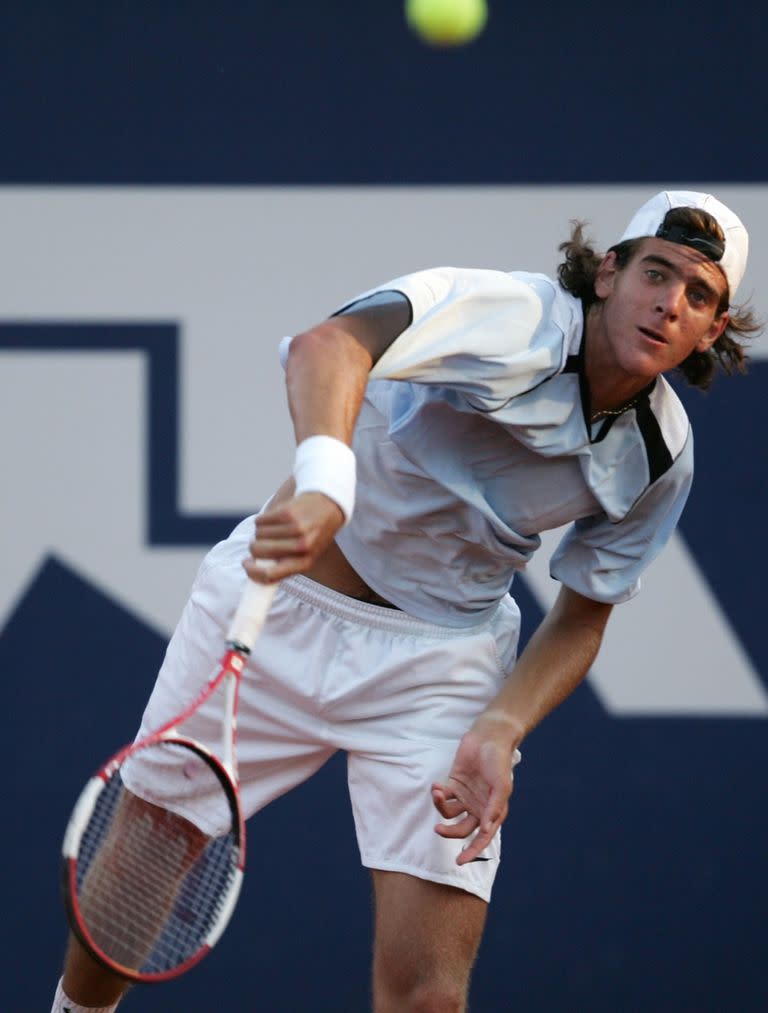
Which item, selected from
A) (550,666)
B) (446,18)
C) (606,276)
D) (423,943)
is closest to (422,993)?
(423,943)

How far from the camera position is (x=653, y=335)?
2477 millimetres

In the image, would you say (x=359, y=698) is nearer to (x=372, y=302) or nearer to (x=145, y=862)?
(x=145, y=862)

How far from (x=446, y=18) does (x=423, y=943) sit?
196 centimetres

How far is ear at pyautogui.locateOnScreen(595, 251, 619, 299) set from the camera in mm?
2578

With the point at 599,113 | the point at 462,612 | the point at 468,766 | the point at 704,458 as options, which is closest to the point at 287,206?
the point at 599,113

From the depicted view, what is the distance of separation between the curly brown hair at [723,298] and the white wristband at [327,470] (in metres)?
0.75

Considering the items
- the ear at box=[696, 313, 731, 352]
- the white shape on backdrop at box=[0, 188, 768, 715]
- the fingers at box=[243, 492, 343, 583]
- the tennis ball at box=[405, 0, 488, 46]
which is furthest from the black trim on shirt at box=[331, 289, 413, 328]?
the white shape on backdrop at box=[0, 188, 768, 715]

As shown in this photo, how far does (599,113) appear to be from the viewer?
12.5 ft

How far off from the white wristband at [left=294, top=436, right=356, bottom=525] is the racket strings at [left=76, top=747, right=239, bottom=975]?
3.10 ft

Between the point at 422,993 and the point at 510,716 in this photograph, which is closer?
the point at 422,993

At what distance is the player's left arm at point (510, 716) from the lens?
102 inches

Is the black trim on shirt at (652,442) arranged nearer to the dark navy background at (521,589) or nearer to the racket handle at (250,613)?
the racket handle at (250,613)

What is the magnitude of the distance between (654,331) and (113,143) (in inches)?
70.2

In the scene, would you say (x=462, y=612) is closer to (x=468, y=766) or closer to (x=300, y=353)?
(x=468, y=766)
